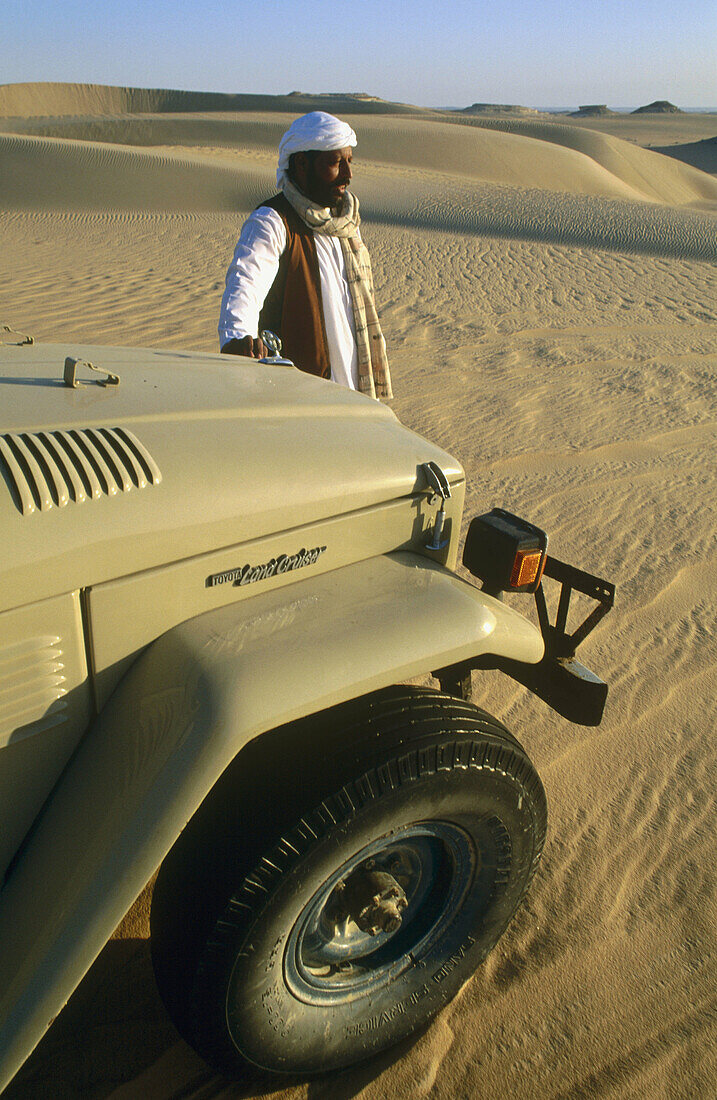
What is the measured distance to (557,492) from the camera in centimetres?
492

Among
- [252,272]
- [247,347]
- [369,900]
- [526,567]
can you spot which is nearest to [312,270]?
[252,272]

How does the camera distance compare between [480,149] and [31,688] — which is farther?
[480,149]

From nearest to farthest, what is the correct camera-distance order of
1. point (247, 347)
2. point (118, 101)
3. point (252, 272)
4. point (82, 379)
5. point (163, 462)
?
1. point (163, 462)
2. point (82, 379)
3. point (247, 347)
4. point (252, 272)
5. point (118, 101)

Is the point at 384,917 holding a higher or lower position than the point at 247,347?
lower

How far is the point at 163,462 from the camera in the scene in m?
1.64

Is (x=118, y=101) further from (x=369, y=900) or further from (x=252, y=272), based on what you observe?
(x=369, y=900)

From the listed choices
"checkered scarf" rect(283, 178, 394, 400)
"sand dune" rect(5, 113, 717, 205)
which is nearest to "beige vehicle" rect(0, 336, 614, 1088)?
"checkered scarf" rect(283, 178, 394, 400)


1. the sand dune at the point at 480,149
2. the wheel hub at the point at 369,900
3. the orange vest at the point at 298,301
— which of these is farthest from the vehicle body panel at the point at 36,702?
the sand dune at the point at 480,149

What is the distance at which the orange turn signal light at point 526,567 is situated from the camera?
202 centimetres

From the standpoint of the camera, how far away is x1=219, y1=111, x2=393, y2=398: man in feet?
10.3

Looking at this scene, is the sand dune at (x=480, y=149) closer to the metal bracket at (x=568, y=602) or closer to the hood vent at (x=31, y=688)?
the metal bracket at (x=568, y=602)

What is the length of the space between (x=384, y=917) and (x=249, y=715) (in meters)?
0.72

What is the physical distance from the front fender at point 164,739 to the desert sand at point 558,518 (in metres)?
0.67

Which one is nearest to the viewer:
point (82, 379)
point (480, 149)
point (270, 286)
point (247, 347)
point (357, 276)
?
point (82, 379)
